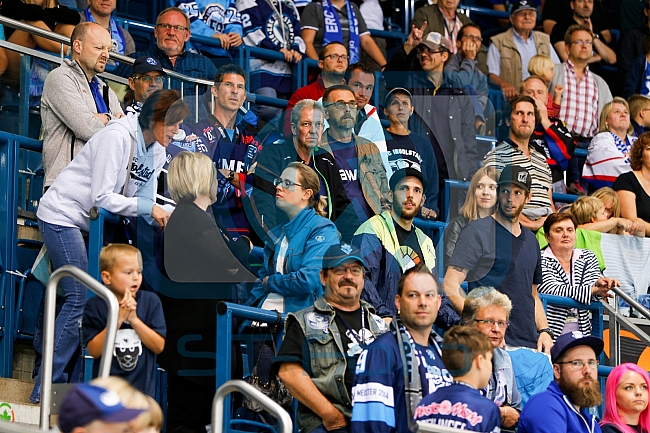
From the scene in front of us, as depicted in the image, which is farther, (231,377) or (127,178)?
(127,178)

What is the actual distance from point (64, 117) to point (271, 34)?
392 centimetres

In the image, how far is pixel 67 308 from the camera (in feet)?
20.2

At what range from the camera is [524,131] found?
9414 millimetres

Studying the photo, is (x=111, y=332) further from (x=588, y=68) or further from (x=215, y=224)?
(x=588, y=68)

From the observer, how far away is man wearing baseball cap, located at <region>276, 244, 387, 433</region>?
18.6ft

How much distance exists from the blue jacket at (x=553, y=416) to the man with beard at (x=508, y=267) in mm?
1243

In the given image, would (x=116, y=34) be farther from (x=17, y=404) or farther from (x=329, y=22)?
(x=17, y=404)

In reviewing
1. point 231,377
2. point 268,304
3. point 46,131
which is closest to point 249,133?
point 46,131

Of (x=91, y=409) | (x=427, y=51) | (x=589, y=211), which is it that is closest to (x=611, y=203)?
(x=589, y=211)

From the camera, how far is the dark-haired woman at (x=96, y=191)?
636cm

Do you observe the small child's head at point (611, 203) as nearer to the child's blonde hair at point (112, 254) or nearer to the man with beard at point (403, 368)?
the man with beard at point (403, 368)

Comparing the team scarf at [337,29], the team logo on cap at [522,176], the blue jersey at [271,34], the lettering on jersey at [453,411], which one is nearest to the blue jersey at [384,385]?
the lettering on jersey at [453,411]

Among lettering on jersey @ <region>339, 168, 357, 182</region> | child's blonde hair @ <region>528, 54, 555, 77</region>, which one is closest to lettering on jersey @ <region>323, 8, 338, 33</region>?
child's blonde hair @ <region>528, 54, 555, 77</region>

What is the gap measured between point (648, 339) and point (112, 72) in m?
4.09
